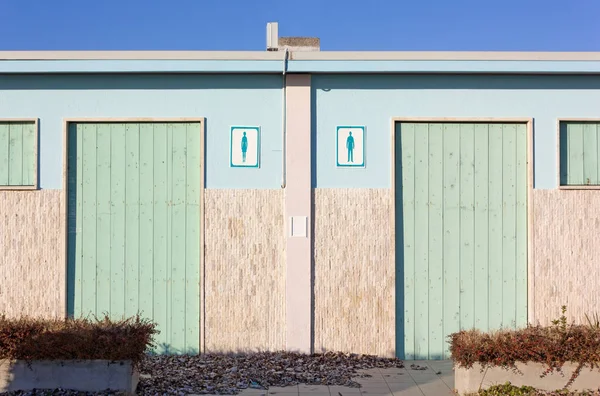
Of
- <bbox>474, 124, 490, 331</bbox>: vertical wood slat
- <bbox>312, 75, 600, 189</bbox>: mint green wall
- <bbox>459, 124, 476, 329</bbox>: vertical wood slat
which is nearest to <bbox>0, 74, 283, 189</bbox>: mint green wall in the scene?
<bbox>312, 75, 600, 189</bbox>: mint green wall

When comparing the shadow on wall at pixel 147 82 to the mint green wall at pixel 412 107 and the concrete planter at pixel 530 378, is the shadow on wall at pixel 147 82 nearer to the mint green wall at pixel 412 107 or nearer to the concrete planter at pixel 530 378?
the mint green wall at pixel 412 107

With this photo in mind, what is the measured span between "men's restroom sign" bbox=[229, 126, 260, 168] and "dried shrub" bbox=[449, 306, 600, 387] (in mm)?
3785

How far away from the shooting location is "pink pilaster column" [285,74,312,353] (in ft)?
31.4

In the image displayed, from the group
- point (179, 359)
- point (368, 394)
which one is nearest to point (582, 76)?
point (368, 394)

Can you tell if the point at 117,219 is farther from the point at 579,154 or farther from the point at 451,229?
the point at 579,154

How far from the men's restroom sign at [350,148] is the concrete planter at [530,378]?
10.9ft

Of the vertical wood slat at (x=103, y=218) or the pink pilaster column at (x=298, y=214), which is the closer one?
the pink pilaster column at (x=298, y=214)

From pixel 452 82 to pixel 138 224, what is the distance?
15.6 ft

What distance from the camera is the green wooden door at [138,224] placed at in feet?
31.9

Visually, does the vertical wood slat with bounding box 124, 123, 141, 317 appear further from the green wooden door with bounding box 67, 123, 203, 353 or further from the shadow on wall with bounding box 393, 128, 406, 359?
the shadow on wall with bounding box 393, 128, 406, 359

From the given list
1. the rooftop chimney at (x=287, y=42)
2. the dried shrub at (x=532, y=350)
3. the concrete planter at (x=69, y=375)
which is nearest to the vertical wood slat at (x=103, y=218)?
the concrete planter at (x=69, y=375)

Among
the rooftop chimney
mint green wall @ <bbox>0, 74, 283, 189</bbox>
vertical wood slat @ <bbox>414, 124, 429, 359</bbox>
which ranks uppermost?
the rooftop chimney

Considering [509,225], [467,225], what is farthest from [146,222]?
[509,225]

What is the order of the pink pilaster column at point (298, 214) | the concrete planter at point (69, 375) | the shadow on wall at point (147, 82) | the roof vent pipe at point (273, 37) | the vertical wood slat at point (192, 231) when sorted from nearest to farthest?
the concrete planter at point (69, 375) → the pink pilaster column at point (298, 214) → the vertical wood slat at point (192, 231) → the shadow on wall at point (147, 82) → the roof vent pipe at point (273, 37)
